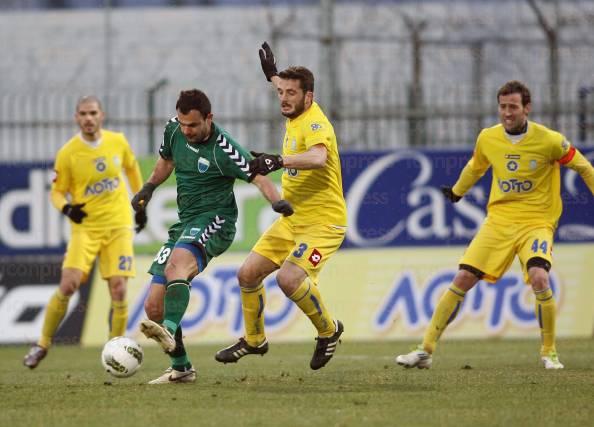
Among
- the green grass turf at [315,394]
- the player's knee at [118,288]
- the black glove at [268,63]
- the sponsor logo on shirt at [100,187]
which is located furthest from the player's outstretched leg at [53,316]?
the black glove at [268,63]

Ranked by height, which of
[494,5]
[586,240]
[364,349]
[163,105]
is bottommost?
[364,349]

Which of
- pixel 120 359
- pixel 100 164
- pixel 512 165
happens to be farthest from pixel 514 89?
pixel 100 164

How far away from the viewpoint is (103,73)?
20906 mm

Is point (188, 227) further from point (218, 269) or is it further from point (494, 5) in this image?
point (494, 5)

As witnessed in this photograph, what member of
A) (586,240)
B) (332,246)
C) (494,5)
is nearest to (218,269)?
(586,240)

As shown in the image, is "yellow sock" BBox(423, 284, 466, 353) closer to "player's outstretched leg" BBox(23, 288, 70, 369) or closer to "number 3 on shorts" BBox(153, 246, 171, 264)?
"number 3 on shorts" BBox(153, 246, 171, 264)

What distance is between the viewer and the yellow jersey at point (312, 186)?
8945 millimetres

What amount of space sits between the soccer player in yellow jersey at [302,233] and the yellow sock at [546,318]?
1.87 metres

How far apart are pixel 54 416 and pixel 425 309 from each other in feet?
25.0

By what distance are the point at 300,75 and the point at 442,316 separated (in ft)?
8.13

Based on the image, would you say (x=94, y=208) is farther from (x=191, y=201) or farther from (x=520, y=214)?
(x=520, y=214)

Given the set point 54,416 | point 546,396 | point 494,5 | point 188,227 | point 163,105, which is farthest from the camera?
point 494,5

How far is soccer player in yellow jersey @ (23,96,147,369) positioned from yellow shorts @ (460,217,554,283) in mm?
3361

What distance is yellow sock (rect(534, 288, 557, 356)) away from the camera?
9922 millimetres
